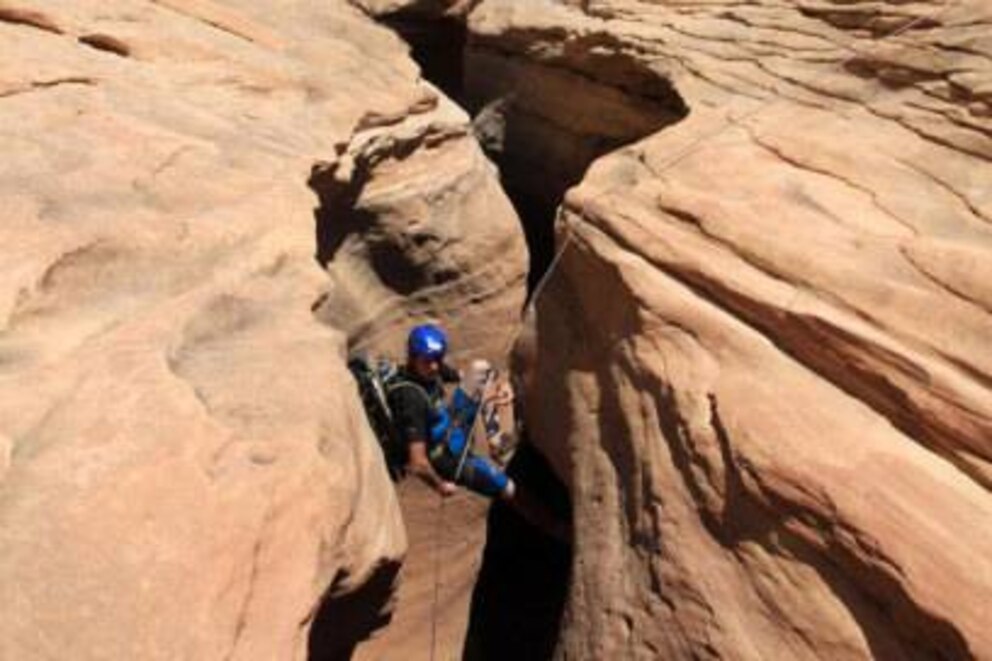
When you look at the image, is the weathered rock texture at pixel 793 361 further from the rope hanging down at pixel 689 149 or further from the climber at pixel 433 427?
the climber at pixel 433 427

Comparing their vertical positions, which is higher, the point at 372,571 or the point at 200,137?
the point at 200,137

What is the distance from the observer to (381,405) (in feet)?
21.1

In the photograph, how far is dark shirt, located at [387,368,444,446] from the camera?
6414mm

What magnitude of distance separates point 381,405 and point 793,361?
3.01 meters

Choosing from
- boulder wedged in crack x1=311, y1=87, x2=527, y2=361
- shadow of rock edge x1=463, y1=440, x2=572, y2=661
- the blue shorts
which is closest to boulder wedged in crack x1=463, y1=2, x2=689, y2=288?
boulder wedged in crack x1=311, y1=87, x2=527, y2=361

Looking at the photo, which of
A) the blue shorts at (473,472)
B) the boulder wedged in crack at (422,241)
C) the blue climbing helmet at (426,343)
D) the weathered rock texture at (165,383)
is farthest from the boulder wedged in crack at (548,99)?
the weathered rock texture at (165,383)

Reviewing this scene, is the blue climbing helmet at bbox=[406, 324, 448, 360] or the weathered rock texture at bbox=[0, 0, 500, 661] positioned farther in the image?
the blue climbing helmet at bbox=[406, 324, 448, 360]

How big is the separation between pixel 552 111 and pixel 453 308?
88.7 inches

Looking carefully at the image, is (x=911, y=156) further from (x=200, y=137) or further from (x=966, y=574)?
(x=200, y=137)

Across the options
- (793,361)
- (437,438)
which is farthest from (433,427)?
(793,361)

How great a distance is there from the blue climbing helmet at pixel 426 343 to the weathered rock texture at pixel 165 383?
1.36 meters

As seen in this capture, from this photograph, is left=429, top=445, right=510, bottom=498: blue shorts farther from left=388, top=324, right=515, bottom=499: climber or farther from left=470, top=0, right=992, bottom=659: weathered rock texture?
left=470, top=0, right=992, bottom=659: weathered rock texture

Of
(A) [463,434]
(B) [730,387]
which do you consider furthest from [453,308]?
(B) [730,387]

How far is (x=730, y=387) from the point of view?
4.22m
